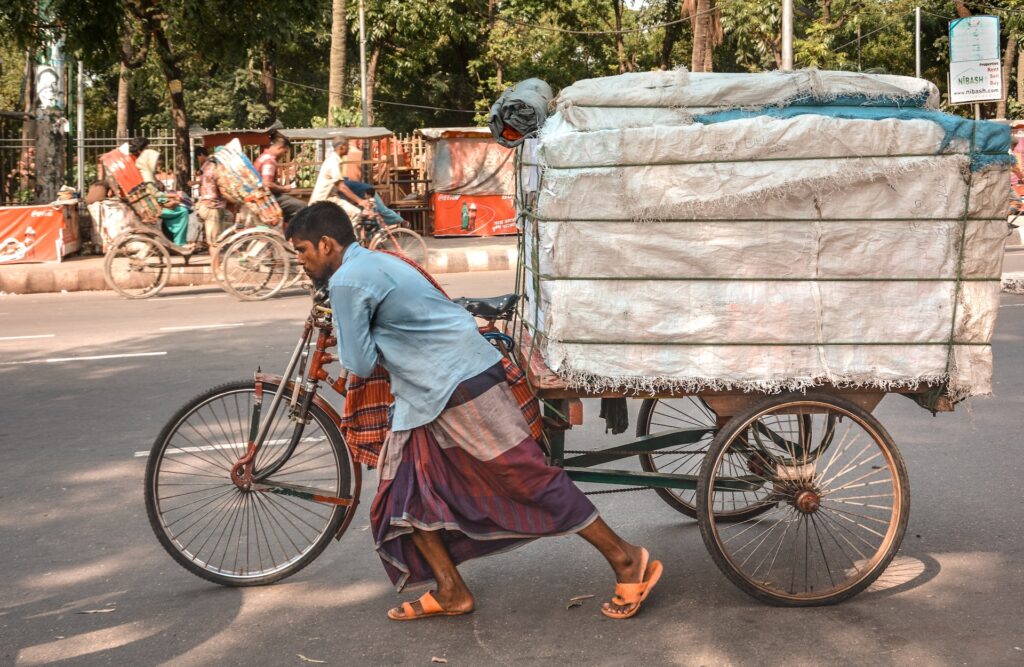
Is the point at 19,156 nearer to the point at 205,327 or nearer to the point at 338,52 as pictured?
the point at 338,52

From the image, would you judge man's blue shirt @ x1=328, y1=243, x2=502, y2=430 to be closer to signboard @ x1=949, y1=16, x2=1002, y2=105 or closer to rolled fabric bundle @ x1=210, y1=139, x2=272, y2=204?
rolled fabric bundle @ x1=210, y1=139, x2=272, y2=204

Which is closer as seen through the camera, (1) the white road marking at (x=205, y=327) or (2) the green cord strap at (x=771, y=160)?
(2) the green cord strap at (x=771, y=160)

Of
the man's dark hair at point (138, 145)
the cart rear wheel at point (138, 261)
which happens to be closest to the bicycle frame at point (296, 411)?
the cart rear wheel at point (138, 261)

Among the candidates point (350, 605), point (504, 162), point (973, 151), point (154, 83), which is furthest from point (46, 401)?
point (154, 83)

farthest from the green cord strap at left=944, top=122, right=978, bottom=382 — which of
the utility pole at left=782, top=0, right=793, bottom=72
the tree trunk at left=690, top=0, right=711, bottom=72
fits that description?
the tree trunk at left=690, top=0, right=711, bottom=72

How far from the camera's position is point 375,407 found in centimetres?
374

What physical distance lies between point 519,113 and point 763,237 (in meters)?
0.89

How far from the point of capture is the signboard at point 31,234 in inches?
588

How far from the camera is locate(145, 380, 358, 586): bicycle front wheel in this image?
13.0ft

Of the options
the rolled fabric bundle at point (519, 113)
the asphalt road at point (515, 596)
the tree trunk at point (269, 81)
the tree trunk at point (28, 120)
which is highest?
the tree trunk at point (269, 81)

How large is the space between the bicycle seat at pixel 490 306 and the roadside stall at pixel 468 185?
16.9 meters

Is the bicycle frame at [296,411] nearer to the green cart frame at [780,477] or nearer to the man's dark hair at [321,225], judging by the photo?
the man's dark hair at [321,225]

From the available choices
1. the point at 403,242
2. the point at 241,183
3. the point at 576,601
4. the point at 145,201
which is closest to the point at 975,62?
the point at 403,242

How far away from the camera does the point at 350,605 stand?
3.84 metres
